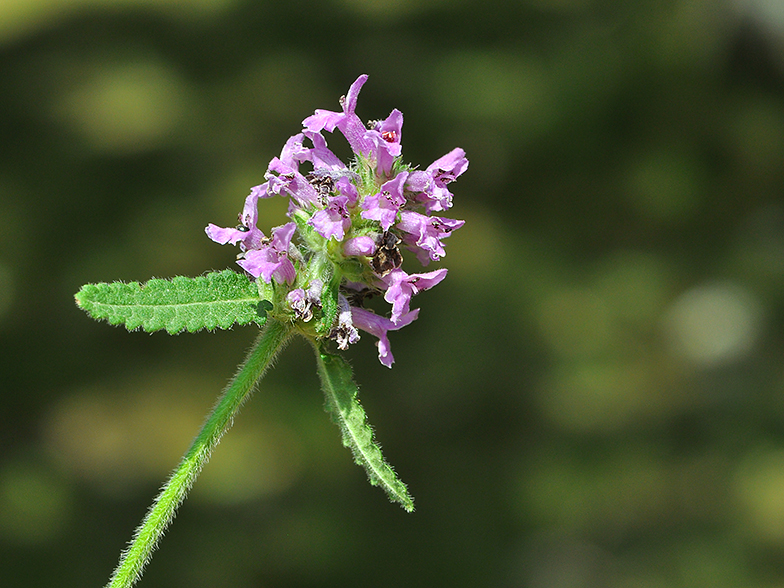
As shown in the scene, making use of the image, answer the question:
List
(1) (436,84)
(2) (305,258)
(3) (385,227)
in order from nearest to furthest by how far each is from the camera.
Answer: (3) (385,227) < (2) (305,258) < (1) (436,84)

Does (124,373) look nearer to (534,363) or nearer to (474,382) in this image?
(474,382)

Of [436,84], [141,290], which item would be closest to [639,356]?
[436,84]

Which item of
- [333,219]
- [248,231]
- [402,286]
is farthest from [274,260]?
[402,286]

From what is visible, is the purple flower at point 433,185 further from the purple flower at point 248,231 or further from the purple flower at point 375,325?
the purple flower at point 248,231

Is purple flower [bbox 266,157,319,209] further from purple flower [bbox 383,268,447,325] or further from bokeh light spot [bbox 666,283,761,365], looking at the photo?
bokeh light spot [bbox 666,283,761,365]

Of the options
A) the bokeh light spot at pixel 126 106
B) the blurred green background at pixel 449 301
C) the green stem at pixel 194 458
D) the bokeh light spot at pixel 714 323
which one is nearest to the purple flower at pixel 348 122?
the green stem at pixel 194 458
